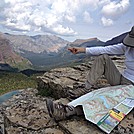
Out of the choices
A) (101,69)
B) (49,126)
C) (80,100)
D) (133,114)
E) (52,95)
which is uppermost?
(101,69)

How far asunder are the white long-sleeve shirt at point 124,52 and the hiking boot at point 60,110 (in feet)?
5.14

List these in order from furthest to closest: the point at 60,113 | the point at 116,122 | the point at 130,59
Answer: the point at 130,59
the point at 60,113
the point at 116,122

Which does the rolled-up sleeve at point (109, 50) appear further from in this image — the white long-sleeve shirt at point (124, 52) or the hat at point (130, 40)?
the hat at point (130, 40)

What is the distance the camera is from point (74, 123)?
16.5 ft

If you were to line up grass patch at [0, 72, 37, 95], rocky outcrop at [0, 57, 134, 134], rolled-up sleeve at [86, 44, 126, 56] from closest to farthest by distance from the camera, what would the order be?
rocky outcrop at [0, 57, 134, 134]
rolled-up sleeve at [86, 44, 126, 56]
grass patch at [0, 72, 37, 95]

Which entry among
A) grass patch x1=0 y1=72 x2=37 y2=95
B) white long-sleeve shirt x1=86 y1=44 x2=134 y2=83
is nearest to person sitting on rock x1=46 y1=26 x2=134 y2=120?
white long-sleeve shirt x1=86 y1=44 x2=134 y2=83

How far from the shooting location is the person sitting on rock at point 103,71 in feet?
16.3

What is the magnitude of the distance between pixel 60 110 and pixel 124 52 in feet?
7.16

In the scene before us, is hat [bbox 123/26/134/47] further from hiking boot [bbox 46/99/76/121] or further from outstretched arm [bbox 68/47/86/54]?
hiking boot [bbox 46/99/76/121]

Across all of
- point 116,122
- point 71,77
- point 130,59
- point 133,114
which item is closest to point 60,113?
point 116,122

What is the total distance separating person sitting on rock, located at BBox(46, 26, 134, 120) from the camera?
496 centimetres

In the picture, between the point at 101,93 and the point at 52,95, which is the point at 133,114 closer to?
the point at 101,93

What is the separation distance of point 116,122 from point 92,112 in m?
0.52

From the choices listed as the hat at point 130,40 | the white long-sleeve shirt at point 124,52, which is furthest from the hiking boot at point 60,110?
the hat at point 130,40
